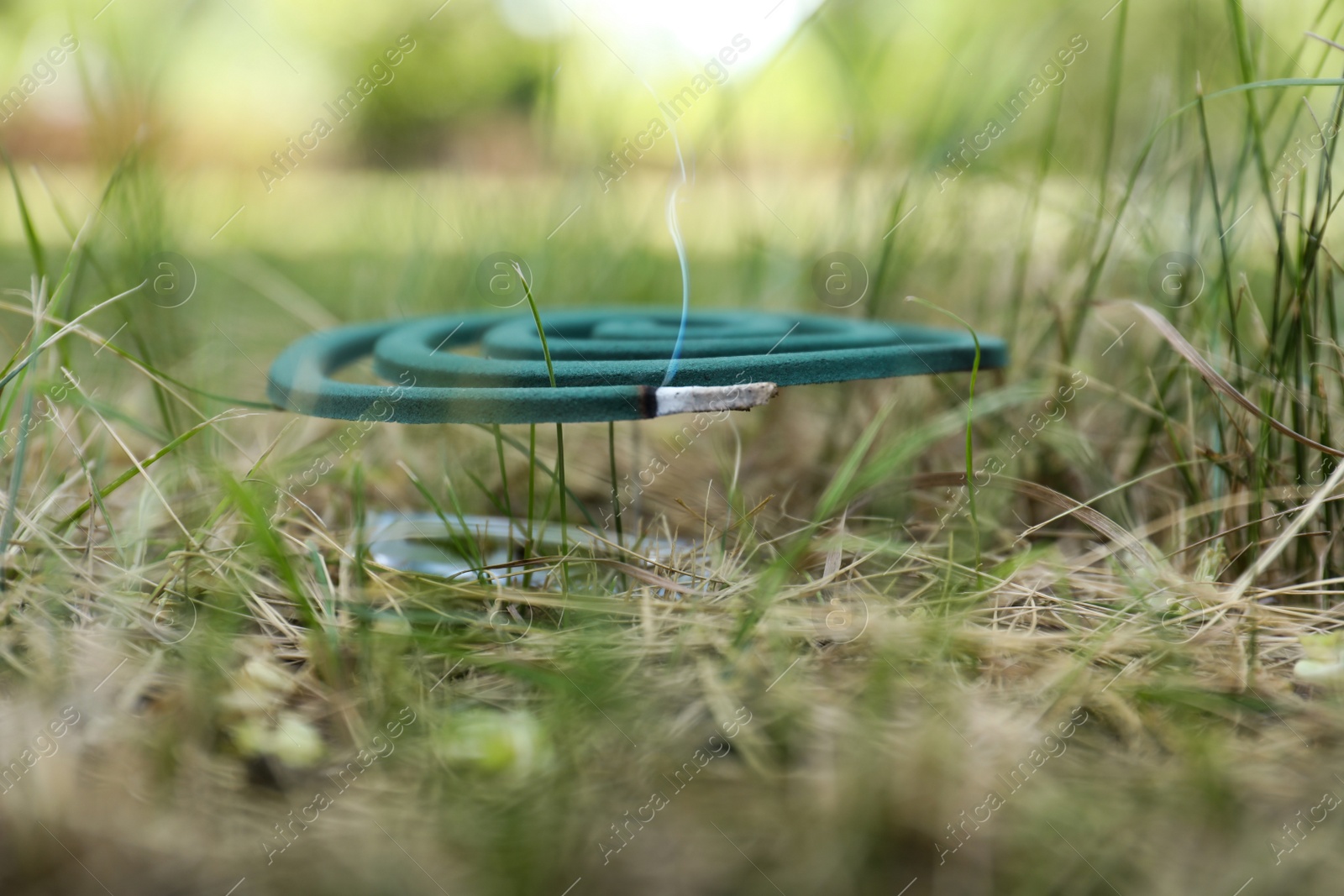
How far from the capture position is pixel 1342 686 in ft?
3.37

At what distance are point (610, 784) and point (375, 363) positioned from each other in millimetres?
949

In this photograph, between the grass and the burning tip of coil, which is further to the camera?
the burning tip of coil

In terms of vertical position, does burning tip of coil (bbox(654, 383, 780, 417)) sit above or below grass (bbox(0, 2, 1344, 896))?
above

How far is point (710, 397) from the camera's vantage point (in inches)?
48.5

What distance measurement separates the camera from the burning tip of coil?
47.9 inches

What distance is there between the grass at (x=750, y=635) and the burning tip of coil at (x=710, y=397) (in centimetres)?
18

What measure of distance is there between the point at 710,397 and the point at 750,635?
33cm

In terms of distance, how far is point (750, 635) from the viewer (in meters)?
1.16

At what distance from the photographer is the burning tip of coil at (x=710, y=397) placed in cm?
122

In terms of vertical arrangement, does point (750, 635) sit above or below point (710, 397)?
below

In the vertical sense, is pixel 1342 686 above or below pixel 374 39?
below

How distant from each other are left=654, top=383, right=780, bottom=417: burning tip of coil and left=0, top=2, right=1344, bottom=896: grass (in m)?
0.18

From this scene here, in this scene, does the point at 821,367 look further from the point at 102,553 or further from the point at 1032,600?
the point at 102,553

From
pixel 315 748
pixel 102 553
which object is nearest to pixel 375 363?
pixel 102 553
